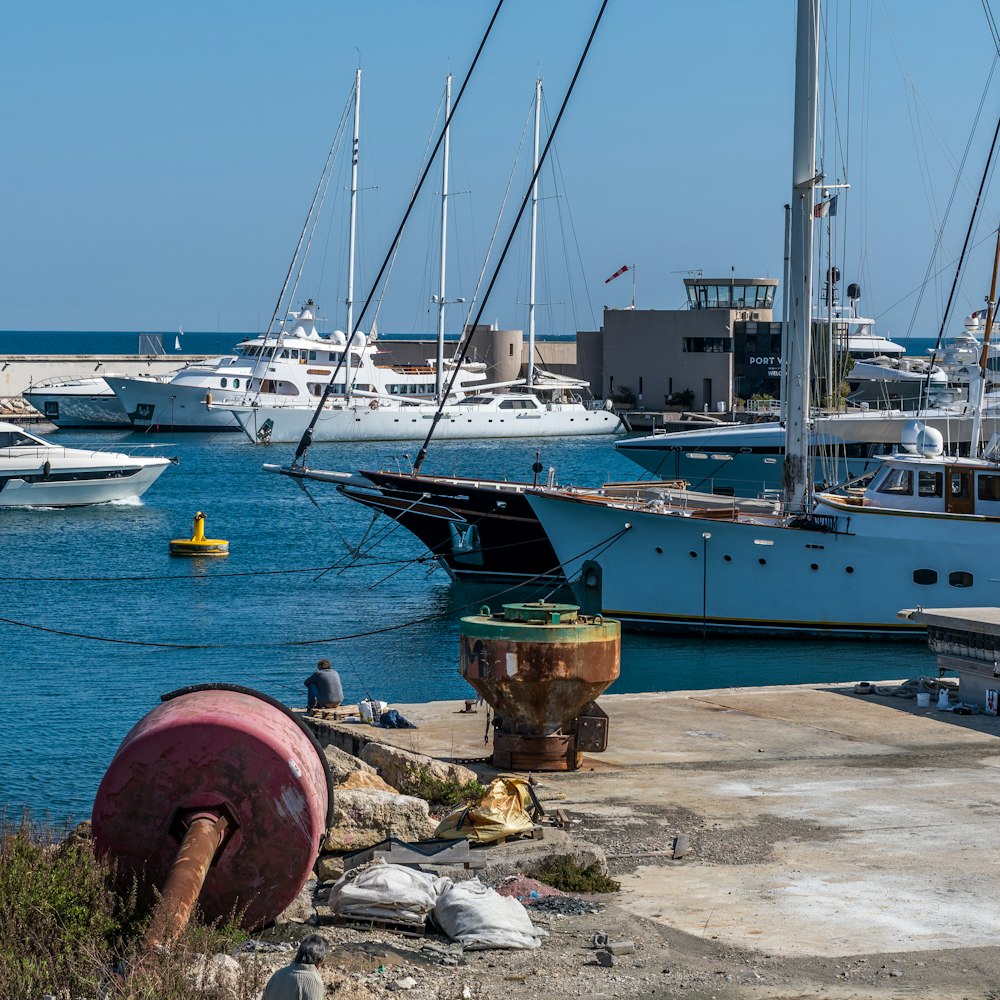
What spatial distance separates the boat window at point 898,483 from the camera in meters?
28.7

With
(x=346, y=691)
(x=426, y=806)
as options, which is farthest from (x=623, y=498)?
(x=426, y=806)

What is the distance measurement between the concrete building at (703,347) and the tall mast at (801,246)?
230 feet

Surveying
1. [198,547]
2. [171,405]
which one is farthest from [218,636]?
[171,405]

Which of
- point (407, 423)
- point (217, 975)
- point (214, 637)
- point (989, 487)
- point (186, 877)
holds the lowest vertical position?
point (214, 637)

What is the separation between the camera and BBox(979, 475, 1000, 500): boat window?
91.6 feet

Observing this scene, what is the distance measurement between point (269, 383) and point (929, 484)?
64469mm

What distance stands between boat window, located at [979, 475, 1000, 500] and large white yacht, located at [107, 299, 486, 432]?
58.8m

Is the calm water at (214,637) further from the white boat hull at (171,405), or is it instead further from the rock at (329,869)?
the white boat hull at (171,405)

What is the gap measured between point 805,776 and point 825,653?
15.8 metres

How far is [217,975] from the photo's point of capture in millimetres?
8234

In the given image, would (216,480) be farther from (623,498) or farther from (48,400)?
(623,498)

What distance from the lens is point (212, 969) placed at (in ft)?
27.2

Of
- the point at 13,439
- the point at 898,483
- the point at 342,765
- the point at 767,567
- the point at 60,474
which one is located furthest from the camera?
the point at 13,439

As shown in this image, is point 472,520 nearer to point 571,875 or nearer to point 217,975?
point 571,875
